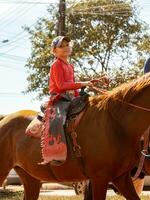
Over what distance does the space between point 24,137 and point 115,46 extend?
Result: 974 inches

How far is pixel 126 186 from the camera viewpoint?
6.99 meters

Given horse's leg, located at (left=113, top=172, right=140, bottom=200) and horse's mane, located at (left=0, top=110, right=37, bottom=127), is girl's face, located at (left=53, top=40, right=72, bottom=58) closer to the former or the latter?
horse's mane, located at (left=0, top=110, right=37, bottom=127)

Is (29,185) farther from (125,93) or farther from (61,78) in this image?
(125,93)

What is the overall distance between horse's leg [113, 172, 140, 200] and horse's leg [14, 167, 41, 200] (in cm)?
167

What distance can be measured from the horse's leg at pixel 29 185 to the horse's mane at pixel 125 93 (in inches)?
72.0

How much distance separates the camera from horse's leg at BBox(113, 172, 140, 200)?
693 cm

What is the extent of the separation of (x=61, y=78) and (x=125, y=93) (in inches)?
34.4

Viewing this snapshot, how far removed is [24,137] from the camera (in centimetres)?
775

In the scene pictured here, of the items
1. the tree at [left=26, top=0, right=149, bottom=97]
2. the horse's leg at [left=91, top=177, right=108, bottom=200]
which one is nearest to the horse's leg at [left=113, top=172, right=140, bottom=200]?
the horse's leg at [left=91, top=177, right=108, bottom=200]

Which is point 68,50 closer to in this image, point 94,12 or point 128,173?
point 128,173

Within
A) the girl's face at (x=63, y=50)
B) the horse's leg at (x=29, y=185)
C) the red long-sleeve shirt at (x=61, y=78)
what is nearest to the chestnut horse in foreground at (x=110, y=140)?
the red long-sleeve shirt at (x=61, y=78)

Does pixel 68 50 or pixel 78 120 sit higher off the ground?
pixel 68 50

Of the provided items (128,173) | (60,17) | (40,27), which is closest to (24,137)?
(128,173)

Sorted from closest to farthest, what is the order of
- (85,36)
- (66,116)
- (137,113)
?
(137,113) → (66,116) → (85,36)
